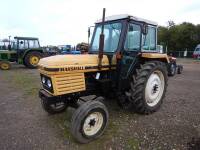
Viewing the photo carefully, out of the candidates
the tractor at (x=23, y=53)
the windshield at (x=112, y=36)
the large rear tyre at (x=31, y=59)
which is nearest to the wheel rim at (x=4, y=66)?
the tractor at (x=23, y=53)

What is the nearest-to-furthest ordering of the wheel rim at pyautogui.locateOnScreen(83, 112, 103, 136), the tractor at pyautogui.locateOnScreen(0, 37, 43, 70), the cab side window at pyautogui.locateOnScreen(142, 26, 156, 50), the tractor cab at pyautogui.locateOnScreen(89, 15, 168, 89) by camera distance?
the wheel rim at pyautogui.locateOnScreen(83, 112, 103, 136), the tractor cab at pyautogui.locateOnScreen(89, 15, 168, 89), the cab side window at pyautogui.locateOnScreen(142, 26, 156, 50), the tractor at pyautogui.locateOnScreen(0, 37, 43, 70)

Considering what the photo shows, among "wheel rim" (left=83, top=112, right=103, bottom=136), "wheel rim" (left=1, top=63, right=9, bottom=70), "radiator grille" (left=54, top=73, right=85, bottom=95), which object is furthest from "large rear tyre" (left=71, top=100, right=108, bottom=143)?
"wheel rim" (left=1, top=63, right=9, bottom=70)

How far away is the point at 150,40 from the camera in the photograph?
210 inches

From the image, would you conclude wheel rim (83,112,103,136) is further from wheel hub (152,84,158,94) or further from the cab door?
wheel hub (152,84,158,94)

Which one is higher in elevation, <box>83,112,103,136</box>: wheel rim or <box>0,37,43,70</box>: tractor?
<box>0,37,43,70</box>: tractor

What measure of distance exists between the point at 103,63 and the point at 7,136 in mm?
2238

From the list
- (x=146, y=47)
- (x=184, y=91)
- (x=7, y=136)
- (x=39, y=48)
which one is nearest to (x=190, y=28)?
Answer: (x=39, y=48)

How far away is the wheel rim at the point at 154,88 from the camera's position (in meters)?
5.10

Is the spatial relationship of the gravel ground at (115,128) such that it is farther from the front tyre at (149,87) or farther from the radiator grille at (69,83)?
the radiator grille at (69,83)

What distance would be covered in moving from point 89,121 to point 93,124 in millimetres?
113

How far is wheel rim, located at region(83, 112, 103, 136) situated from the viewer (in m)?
3.85

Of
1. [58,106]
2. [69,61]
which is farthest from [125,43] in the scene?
[58,106]

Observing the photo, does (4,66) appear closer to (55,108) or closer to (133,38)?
(55,108)

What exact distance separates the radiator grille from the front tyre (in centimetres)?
114
